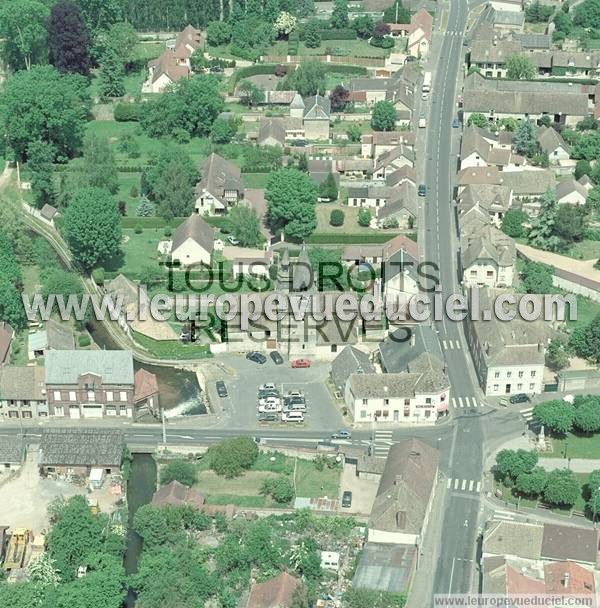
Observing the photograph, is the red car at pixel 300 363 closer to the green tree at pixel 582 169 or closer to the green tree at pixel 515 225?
the green tree at pixel 515 225

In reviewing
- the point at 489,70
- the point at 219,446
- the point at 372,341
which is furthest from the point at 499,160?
the point at 219,446

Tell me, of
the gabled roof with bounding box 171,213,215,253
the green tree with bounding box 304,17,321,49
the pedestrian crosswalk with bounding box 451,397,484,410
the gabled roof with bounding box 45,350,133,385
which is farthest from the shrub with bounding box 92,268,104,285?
the green tree with bounding box 304,17,321,49

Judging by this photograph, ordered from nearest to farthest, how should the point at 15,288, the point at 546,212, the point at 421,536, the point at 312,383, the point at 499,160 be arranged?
the point at 421,536 → the point at 312,383 → the point at 15,288 → the point at 546,212 → the point at 499,160

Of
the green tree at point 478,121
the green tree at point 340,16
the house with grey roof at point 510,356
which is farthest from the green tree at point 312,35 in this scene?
the house with grey roof at point 510,356

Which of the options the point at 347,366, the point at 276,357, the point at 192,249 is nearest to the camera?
the point at 347,366

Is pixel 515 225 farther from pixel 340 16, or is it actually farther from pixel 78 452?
pixel 340 16

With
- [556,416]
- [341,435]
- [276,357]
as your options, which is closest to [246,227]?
[276,357]

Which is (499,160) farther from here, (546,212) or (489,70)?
(489,70)
